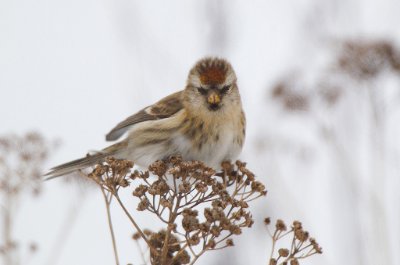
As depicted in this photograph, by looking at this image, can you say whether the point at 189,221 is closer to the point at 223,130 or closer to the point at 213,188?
the point at 213,188

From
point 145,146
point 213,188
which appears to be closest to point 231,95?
point 145,146

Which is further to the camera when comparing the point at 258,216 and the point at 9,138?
the point at 258,216

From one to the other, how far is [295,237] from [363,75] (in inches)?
122

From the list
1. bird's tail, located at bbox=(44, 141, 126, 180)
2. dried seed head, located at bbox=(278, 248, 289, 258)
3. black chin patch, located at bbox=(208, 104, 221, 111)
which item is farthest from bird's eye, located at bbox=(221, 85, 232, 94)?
dried seed head, located at bbox=(278, 248, 289, 258)

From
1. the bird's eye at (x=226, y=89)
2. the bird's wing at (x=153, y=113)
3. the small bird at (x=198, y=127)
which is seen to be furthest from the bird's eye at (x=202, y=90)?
the bird's wing at (x=153, y=113)

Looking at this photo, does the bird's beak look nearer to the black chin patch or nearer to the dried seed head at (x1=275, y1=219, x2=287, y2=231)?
the black chin patch

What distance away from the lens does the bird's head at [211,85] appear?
4344 millimetres

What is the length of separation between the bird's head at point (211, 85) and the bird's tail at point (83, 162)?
0.69 m

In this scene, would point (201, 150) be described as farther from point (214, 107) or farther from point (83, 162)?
point (83, 162)

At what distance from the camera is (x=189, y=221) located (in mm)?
3107

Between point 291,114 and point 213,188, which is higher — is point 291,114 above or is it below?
above

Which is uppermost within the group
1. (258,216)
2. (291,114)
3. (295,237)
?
(291,114)

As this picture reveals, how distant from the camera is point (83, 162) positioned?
181 inches

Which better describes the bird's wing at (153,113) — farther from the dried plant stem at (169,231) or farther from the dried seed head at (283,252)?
the dried seed head at (283,252)
